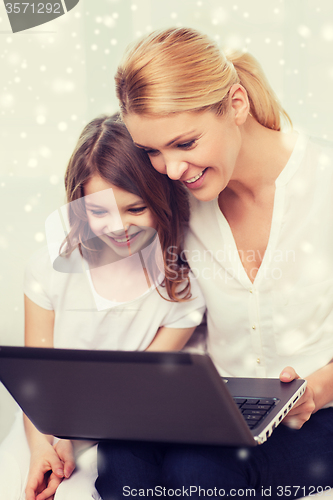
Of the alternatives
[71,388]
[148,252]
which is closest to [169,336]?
[148,252]

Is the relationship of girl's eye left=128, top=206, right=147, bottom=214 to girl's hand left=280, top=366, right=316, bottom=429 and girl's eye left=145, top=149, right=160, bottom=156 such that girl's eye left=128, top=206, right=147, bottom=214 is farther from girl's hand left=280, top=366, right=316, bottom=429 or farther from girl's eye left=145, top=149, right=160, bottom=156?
girl's hand left=280, top=366, right=316, bottom=429

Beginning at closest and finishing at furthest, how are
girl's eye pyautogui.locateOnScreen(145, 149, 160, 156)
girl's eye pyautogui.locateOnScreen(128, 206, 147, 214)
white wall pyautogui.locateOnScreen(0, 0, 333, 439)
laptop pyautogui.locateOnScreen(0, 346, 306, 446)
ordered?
laptop pyautogui.locateOnScreen(0, 346, 306, 446) < girl's eye pyautogui.locateOnScreen(145, 149, 160, 156) < girl's eye pyautogui.locateOnScreen(128, 206, 147, 214) < white wall pyautogui.locateOnScreen(0, 0, 333, 439)

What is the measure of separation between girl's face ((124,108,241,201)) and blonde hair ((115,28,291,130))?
17 mm

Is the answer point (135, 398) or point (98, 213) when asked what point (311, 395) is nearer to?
point (135, 398)

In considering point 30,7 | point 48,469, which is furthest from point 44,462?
point 30,7

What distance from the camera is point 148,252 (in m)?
1.09

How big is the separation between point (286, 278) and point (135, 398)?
0.48m

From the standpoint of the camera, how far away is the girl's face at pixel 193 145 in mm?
820

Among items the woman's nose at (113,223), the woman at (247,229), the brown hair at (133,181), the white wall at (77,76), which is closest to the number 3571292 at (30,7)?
the white wall at (77,76)

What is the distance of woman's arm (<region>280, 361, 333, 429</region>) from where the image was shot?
0.82m

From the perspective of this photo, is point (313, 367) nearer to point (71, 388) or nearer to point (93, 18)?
point (71, 388)

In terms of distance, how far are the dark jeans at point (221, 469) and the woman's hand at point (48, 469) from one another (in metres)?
0.08

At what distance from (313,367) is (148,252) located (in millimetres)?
435

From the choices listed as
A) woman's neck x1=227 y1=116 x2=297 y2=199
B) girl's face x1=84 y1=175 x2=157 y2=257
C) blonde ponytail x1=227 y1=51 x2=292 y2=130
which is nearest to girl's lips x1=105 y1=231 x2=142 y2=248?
girl's face x1=84 y1=175 x2=157 y2=257
